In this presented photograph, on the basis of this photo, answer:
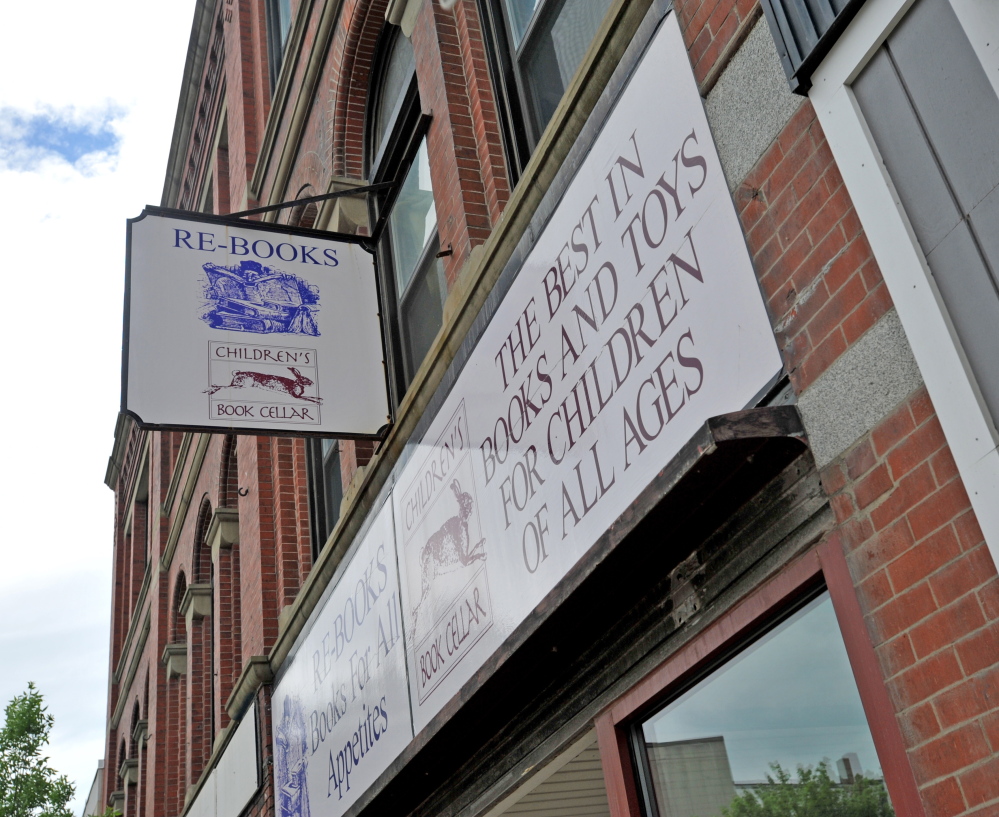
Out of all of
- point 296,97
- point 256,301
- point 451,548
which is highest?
point 296,97

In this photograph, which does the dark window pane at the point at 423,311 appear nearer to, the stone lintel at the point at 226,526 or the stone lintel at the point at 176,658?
the stone lintel at the point at 226,526

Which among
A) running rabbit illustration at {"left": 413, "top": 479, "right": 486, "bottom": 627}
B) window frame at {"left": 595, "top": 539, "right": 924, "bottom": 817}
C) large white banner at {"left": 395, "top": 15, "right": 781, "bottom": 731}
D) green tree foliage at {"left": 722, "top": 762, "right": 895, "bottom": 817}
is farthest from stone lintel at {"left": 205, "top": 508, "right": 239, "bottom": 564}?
green tree foliage at {"left": 722, "top": 762, "right": 895, "bottom": 817}

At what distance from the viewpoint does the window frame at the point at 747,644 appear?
3.07 m

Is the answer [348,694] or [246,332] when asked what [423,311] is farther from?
[348,694]

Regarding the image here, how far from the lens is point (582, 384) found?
14.7ft

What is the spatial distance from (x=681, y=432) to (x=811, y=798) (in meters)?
1.27

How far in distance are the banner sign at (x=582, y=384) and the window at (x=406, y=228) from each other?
174 cm

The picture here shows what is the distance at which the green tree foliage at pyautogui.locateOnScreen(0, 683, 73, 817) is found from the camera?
66.5ft

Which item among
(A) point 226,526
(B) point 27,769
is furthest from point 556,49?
(B) point 27,769

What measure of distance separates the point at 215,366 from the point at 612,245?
352cm

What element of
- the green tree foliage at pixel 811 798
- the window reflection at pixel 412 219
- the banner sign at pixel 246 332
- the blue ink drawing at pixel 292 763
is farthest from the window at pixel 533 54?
the blue ink drawing at pixel 292 763

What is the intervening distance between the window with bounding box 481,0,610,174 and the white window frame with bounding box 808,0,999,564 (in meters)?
2.69

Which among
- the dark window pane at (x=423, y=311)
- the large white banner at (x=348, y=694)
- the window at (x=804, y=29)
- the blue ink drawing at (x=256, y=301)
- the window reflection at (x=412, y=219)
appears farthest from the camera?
the window reflection at (x=412, y=219)

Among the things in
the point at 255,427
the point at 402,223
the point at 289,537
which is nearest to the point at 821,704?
the point at 255,427
